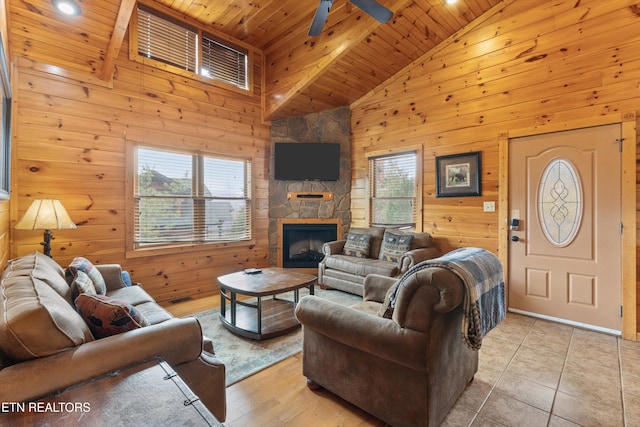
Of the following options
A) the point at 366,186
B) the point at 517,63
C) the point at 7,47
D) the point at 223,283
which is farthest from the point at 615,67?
the point at 7,47

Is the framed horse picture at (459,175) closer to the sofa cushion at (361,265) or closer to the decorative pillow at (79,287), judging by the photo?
the sofa cushion at (361,265)

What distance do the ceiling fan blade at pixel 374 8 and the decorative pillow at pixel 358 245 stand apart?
9.09 feet

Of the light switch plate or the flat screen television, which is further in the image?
the flat screen television

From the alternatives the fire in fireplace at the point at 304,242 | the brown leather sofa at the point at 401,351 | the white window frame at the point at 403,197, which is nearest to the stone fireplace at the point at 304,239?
the fire in fireplace at the point at 304,242

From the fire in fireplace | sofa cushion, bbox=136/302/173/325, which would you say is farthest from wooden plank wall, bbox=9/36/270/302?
sofa cushion, bbox=136/302/173/325

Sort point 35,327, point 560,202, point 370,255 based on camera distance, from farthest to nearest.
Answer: point 370,255 → point 560,202 → point 35,327

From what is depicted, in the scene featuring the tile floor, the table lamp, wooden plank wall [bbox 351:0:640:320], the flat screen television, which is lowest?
the tile floor

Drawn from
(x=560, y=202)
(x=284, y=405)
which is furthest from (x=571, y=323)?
(x=284, y=405)

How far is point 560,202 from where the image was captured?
3227 mm

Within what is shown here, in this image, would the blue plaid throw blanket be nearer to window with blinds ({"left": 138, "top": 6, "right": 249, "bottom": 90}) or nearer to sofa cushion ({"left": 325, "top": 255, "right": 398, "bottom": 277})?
sofa cushion ({"left": 325, "top": 255, "right": 398, "bottom": 277})

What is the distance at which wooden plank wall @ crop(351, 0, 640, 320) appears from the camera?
2953 millimetres

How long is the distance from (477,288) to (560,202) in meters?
2.53

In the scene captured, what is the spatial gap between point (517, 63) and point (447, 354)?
357 centimetres

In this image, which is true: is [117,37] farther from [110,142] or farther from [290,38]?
[290,38]
